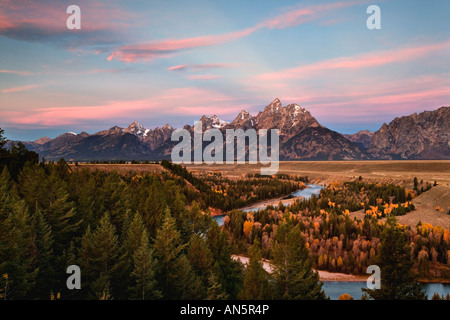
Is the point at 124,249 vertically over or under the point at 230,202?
over

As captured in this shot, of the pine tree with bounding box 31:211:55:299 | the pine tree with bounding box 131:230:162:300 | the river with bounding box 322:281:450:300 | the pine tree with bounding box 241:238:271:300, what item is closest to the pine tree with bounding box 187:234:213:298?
the pine tree with bounding box 131:230:162:300

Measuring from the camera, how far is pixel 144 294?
110 feet

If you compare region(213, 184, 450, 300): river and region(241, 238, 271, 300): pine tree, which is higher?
region(241, 238, 271, 300): pine tree

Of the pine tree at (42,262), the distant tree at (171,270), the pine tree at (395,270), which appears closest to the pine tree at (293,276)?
the pine tree at (395,270)

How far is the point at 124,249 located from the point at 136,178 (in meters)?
106

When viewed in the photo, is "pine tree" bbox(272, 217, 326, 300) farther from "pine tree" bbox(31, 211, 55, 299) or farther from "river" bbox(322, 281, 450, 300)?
"pine tree" bbox(31, 211, 55, 299)

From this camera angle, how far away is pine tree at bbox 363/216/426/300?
38031 millimetres

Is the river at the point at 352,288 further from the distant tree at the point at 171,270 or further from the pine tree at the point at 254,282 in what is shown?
the distant tree at the point at 171,270

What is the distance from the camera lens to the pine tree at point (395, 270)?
125ft

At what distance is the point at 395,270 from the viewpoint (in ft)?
124

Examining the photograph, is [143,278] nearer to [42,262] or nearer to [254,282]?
[42,262]
